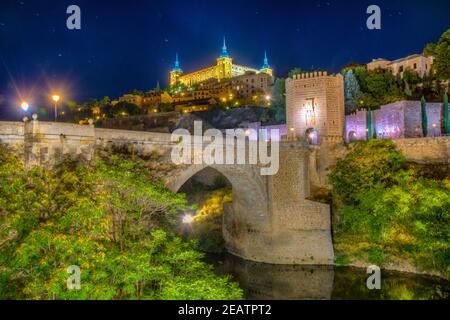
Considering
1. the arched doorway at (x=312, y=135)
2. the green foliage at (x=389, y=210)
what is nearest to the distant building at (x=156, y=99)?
the arched doorway at (x=312, y=135)

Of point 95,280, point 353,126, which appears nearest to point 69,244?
point 95,280

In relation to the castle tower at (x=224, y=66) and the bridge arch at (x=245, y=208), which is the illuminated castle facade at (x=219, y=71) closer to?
the castle tower at (x=224, y=66)

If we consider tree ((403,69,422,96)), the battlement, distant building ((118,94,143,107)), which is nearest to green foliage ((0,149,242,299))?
the battlement

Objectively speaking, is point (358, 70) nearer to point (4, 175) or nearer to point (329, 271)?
point (329, 271)

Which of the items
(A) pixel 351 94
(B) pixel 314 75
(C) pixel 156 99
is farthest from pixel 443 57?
(C) pixel 156 99

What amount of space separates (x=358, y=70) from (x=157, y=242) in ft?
175

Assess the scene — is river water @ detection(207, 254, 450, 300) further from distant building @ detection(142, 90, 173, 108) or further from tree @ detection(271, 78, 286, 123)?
distant building @ detection(142, 90, 173, 108)

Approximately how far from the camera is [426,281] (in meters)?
24.4

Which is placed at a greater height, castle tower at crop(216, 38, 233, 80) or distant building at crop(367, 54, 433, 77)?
castle tower at crop(216, 38, 233, 80)

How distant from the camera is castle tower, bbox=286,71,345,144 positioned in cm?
3988

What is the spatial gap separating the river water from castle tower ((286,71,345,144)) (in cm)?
1560

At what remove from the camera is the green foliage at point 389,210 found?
24531 millimetres

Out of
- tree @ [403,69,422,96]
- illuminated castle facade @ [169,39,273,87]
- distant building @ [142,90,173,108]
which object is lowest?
tree @ [403,69,422,96]

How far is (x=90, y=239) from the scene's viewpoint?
12664mm
